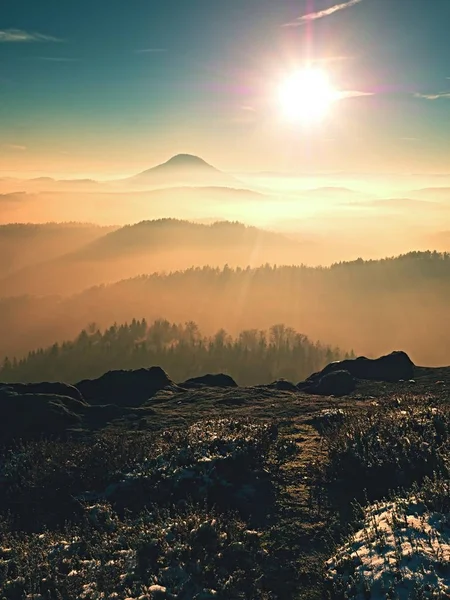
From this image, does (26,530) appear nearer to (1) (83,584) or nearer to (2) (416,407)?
(1) (83,584)

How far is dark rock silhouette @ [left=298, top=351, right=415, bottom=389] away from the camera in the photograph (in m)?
45.8

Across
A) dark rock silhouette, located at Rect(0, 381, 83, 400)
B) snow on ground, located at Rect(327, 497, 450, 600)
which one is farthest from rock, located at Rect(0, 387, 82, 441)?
snow on ground, located at Rect(327, 497, 450, 600)

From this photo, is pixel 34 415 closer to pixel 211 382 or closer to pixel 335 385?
pixel 211 382

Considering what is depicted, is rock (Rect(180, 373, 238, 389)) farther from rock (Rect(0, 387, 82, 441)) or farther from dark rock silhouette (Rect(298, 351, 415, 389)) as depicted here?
rock (Rect(0, 387, 82, 441))

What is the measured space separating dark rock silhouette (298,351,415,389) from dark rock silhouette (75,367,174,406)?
13.7 m

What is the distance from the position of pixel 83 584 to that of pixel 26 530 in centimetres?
630

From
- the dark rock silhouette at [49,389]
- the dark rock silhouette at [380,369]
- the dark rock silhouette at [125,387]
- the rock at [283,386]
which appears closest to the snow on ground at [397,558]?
the dark rock silhouette at [125,387]

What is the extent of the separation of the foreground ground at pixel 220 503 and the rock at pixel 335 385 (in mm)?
11991

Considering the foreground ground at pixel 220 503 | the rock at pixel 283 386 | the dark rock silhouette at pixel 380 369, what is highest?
the dark rock silhouette at pixel 380 369

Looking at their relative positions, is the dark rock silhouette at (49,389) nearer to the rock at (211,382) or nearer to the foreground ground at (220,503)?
the rock at (211,382)

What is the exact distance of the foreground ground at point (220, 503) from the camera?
1278 cm

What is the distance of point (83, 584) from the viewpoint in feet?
43.0

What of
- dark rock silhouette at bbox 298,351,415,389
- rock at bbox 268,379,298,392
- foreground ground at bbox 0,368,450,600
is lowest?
foreground ground at bbox 0,368,450,600

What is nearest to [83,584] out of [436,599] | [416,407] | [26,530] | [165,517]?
[165,517]
